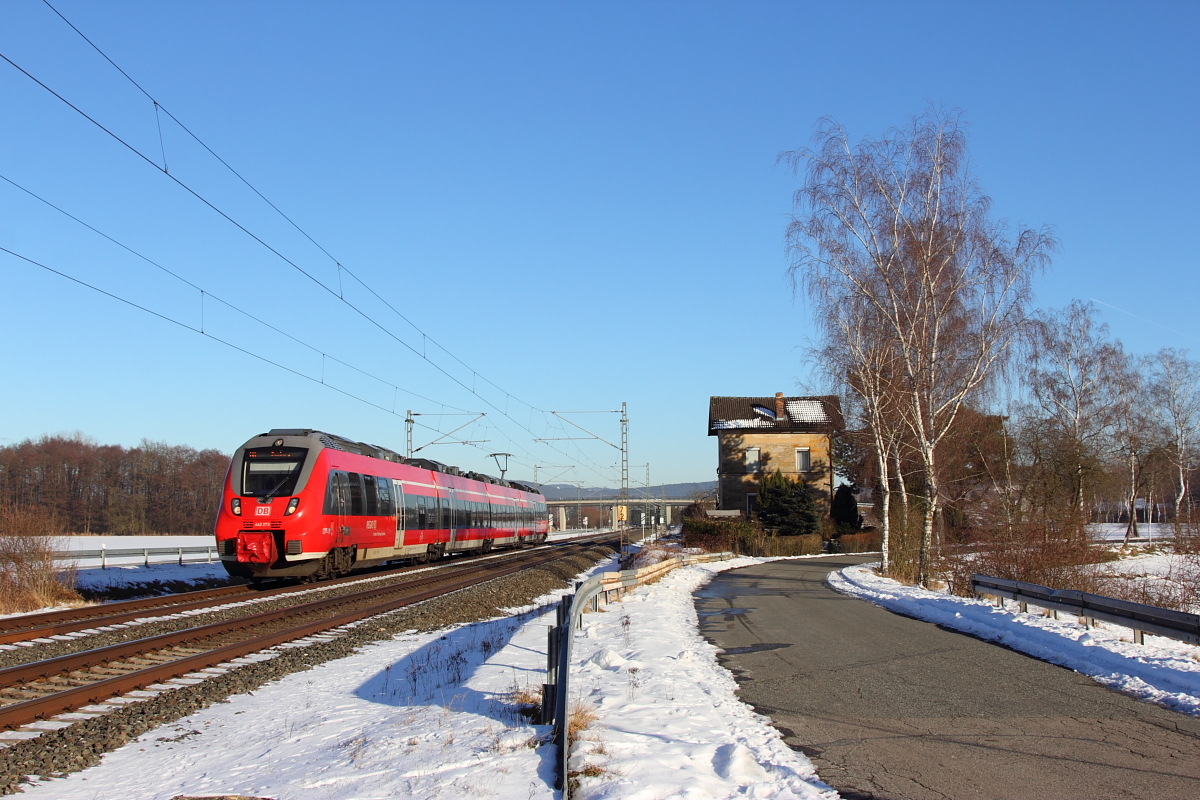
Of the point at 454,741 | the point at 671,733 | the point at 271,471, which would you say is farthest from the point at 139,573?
the point at 671,733

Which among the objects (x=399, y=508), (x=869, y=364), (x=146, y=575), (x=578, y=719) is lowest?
(x=146, y=575)

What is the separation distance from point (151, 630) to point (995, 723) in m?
11.9

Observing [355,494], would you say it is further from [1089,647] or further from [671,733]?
[1089,647]

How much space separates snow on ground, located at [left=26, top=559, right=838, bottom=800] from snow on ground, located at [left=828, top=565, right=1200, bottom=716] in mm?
3894

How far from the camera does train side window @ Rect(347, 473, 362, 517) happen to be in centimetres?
2238

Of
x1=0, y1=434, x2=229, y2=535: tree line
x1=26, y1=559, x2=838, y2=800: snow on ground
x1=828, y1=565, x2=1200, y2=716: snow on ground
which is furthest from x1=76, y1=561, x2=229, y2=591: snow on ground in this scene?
x1=0, y1=434, x2=229, y2=535: tree line

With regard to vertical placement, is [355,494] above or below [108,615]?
above

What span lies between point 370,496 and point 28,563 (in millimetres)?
8102

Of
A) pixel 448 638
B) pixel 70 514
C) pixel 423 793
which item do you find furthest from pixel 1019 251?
pixel 70 514

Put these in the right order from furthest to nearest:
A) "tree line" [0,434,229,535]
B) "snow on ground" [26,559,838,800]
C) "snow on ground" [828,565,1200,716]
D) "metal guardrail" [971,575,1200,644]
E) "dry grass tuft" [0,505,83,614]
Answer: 1. "tree line" [0,434,229,535]
2. "dry grass tuft" [0,505,83,614]
3. "metal guardrail" [971,575,1200,644]
4. "snow on ground" [828,565,1200,716]
5. "snow on ground" [26,559,838,800]

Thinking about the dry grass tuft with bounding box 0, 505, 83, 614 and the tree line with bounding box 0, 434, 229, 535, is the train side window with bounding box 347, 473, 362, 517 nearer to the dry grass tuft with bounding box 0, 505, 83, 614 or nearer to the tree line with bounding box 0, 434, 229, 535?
the dry grass tuft with bounding box 0, 505, 83, 614

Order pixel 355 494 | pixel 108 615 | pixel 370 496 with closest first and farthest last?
pixel 108 615, pixel 355 494, pixel 370 496

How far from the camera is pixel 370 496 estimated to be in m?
23.9

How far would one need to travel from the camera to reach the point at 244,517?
65.0 ft
